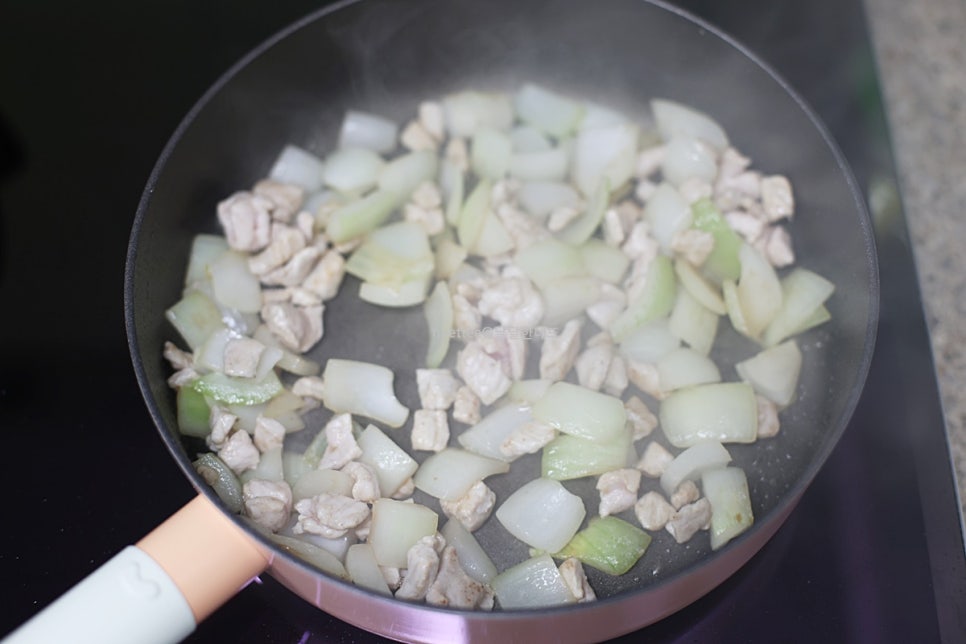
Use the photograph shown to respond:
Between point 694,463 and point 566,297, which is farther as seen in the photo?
point 566,297

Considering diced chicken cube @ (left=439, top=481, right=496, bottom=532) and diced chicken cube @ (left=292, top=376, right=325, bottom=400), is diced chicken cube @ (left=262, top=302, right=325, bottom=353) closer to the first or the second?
diced chicken cube @ (left=292, top=376, right=325, bottom=400)

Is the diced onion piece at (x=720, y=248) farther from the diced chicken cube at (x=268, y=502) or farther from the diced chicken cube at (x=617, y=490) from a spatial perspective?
the diced chicken cube at (x=268, y=502)

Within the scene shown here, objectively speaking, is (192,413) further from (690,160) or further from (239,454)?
(690,160)

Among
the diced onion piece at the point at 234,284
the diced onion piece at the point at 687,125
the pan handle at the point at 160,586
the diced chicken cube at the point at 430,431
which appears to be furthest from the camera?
the diced onion piece at the point at 687,125

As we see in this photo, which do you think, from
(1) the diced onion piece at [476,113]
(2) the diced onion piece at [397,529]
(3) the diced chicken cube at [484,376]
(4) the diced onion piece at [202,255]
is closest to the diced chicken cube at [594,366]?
(3) the diced chicken cube at [484,376]

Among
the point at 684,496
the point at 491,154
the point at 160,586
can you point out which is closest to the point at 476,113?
the point at 491,154
